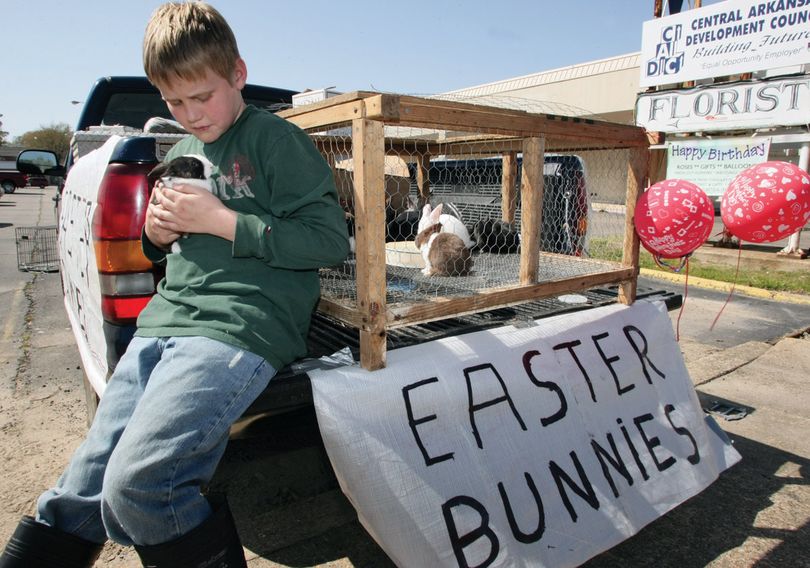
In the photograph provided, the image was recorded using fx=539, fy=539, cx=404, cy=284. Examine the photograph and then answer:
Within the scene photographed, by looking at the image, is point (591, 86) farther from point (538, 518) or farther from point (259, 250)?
point (259, 250)

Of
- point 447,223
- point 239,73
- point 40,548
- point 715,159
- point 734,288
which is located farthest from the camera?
point 715,159

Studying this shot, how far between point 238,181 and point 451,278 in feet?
4.80

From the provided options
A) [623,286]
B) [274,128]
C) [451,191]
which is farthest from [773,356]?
[274,128]

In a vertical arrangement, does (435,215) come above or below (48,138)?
below

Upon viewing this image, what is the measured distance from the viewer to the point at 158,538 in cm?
127

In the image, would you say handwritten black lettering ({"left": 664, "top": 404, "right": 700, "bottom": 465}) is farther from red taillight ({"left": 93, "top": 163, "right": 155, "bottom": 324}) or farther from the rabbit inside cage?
red taillight ({"left": 93, "top": 163, "right": 155, "bottom": 324})

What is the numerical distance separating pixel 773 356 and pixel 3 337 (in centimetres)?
654

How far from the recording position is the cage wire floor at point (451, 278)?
2193 millimetres

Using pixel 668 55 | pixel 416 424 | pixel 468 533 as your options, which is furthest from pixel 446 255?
pixel 668 55

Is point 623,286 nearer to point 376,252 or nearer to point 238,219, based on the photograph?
point 376,252

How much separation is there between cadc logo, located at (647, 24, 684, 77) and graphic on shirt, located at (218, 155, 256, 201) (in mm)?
9618

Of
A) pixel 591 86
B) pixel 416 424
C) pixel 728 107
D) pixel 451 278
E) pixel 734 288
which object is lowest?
pixel 734 288

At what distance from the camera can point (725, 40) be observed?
328 inches

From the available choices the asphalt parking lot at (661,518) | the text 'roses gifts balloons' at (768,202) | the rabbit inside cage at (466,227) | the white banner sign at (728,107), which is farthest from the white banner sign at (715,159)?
the text 'roses gifts balloons' at (768,202)
